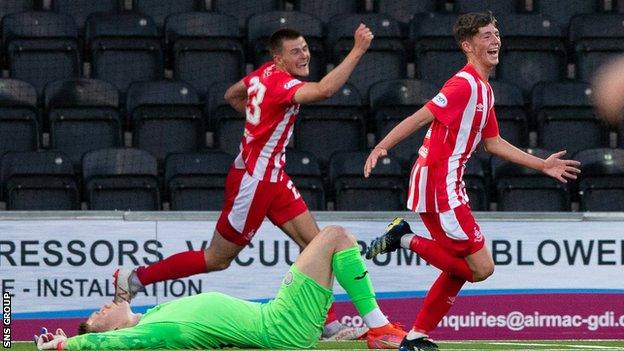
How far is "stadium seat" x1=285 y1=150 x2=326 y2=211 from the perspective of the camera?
41.2ft

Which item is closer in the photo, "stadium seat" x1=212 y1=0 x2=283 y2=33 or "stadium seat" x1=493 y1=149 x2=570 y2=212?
"stadium seat" x1=493 y1=149 x2=570 y2=212

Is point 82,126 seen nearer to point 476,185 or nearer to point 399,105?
point 399,105

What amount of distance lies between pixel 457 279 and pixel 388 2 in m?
7.23

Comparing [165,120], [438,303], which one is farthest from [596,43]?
[438,303]

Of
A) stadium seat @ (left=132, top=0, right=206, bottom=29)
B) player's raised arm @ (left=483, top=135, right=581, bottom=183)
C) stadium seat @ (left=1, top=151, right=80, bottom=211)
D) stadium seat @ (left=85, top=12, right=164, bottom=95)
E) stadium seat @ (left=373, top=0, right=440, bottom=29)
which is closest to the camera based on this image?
player's raised arm @ (left=483, top=135, right=581, bottom=183)

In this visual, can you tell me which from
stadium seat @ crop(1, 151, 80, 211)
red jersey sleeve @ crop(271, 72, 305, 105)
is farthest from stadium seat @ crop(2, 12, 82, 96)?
red jersey sleeve @ crop(271, 72, 305, 105)

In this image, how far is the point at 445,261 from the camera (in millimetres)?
8711

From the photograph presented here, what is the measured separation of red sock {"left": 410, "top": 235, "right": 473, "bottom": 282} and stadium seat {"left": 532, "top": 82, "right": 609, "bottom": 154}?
197 inches

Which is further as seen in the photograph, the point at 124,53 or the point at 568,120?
the point at 124,53

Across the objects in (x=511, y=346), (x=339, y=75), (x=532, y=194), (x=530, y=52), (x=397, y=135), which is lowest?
(x=511, y=346)

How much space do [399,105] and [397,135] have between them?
5447mm

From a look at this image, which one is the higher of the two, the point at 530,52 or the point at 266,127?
the point at 530,52

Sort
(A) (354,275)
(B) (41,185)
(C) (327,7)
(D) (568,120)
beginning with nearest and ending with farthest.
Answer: (A) (354,275), (B) (41,185), (D) (568,120), (C) (327,7)

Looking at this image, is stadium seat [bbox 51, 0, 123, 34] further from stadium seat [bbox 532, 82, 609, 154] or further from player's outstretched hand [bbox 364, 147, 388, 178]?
player's outstretched hand [bbox 364, 147, 388, 178]
